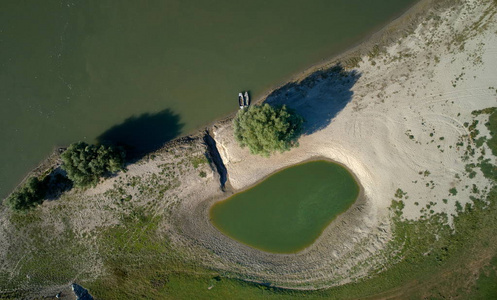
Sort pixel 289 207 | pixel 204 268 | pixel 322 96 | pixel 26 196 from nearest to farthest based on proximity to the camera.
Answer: pixel 26 196
pixel 322 96
pixel 204 268
pixel 289 207

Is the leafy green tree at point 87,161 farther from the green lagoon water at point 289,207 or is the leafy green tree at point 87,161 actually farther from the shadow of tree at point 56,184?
the green lagoon water at point 289,207

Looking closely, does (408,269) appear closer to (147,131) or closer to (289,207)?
(289,207)

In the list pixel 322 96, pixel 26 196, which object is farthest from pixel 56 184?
pixel 322 96

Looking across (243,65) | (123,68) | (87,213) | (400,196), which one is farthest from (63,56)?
(400,196)

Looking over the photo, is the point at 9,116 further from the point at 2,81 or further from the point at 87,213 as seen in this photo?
the point at 87,213

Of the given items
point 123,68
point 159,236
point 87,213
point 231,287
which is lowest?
point 231,287

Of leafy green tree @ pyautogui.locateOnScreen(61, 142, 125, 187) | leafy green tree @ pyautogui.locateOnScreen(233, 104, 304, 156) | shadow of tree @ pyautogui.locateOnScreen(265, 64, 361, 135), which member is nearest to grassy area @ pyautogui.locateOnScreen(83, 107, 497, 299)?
leafy green tree @ pyautogui.locateOnScreen(61, 142, 125, 187)
